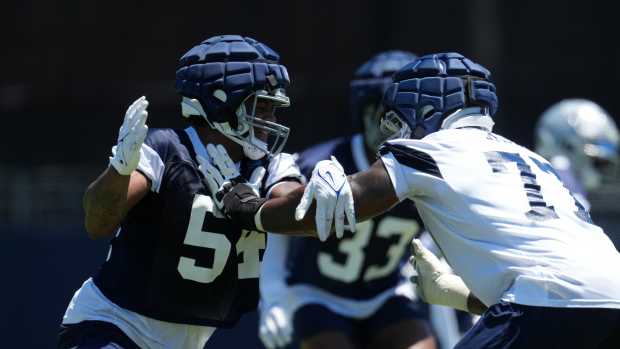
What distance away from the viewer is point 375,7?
979 centimetres

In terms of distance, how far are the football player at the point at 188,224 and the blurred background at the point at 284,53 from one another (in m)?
5.20

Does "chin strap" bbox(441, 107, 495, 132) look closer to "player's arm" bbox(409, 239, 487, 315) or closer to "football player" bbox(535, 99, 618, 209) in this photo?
"player's arm" bbox(409, 239, 487, 315)

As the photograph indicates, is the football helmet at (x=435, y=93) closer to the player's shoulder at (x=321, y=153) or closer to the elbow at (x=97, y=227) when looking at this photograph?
the elbow at (x=97, y=227)

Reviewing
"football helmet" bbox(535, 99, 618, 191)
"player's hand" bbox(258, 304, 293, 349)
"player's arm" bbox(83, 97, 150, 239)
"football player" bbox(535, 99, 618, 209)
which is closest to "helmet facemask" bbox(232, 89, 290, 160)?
"player's arm" bbox(83, 97, 150, 239)

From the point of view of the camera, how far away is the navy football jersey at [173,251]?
4.14 metres

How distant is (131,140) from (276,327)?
6.76 feet

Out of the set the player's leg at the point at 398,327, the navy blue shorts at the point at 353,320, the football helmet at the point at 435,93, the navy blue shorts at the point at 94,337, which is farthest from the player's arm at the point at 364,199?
the navy blue shorts at the point at 353,320

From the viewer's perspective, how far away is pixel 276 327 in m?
5.80

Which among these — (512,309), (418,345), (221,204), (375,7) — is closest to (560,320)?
(512,309)

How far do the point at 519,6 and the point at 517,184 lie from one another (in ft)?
21.1

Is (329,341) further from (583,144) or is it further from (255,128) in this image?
(583,144)

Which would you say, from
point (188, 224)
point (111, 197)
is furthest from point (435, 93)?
point (111, 197)

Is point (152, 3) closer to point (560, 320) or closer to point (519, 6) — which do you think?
point (519, 6)

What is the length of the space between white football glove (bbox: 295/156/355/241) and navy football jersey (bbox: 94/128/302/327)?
45 cm
